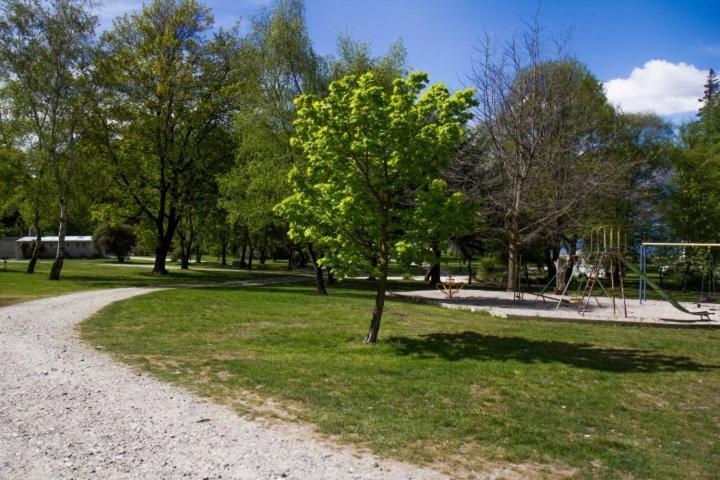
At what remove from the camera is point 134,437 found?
5.55 meters

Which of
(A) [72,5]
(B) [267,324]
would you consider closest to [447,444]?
(B) [267,324]

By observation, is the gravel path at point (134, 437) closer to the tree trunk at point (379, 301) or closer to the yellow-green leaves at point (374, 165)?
the yellow-green leaves at point (374, 165)

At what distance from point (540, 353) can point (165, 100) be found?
2886 cm

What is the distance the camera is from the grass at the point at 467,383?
5473 mm

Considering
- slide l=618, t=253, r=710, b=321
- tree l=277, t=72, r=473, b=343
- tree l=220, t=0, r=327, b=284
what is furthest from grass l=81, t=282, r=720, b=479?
tree l=220, t=0, r=327, b=284

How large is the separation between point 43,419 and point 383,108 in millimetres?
7558

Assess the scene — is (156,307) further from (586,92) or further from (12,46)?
(586,92)

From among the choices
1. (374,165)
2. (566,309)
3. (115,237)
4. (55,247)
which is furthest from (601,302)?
(55,247)

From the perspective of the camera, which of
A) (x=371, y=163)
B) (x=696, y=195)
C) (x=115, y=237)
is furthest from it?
(x=115, y=237)

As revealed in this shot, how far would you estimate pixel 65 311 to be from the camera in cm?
1487

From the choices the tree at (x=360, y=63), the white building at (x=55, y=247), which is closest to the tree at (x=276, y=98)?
the tree at (x=360, y=63)

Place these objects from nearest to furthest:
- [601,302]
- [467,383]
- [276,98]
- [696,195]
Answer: [467,383]
[601,302]
[276,98]
[696,195]

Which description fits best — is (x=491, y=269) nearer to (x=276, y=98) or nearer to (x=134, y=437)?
(x=276, y=98)

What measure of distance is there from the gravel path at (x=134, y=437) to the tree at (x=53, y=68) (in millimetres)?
22422
